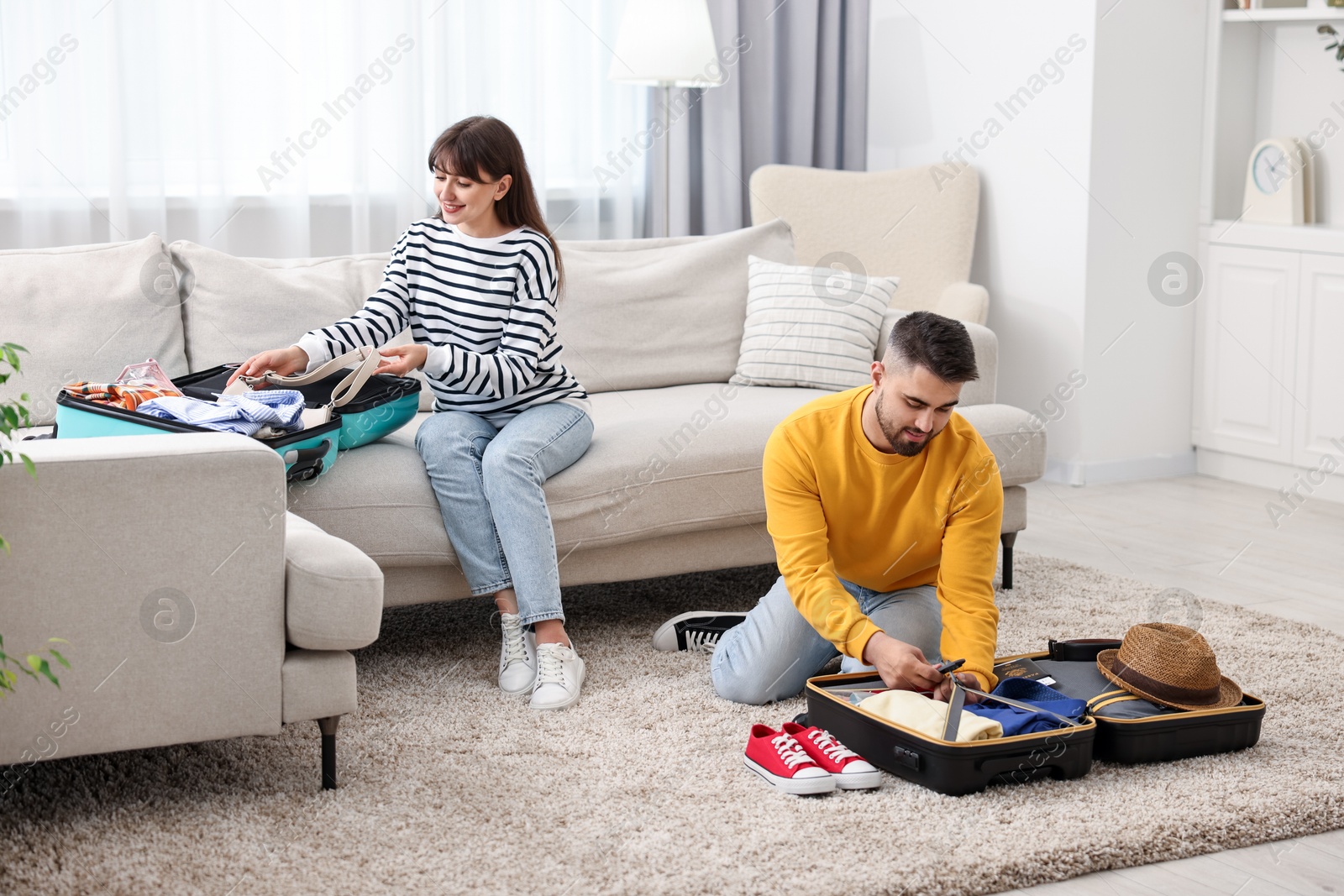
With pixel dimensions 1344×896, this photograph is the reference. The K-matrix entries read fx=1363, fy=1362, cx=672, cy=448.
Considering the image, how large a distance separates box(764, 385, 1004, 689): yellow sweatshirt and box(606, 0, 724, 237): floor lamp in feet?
6.22

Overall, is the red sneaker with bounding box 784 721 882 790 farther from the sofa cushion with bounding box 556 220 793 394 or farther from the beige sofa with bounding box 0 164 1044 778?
the sofa cushion with bounding box 556 220 793 394

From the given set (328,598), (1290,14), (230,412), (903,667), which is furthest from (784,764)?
(1290,14)

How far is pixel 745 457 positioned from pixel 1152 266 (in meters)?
2.00

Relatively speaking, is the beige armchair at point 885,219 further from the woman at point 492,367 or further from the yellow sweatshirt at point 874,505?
the yellow sweatshirt at point 874,505

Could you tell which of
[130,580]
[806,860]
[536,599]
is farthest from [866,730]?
[130,580]

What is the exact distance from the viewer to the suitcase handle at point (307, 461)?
87.1 inches

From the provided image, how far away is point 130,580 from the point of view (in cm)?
178

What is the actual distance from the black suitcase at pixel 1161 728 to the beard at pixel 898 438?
1.55 feet

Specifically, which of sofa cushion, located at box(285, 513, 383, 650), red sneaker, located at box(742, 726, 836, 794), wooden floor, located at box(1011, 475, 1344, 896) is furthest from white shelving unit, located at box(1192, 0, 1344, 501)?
sofa cushion, located at box(285, 513, 383, 650)

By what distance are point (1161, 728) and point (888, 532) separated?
0.50m

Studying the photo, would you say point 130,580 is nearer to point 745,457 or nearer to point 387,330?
point 387,330

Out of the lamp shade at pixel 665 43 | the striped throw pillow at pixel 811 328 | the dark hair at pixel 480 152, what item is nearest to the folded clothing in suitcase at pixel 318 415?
the dark hair at pixel 480 152

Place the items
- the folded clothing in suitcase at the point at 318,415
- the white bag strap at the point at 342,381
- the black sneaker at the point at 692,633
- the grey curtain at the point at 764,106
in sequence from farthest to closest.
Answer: the grey curtain at the point at 764,106 → the black sneaker at the point at 692,633 → the white bag strap at the point at 342,381 → the folded clothing in suitcase at the point at 318,415

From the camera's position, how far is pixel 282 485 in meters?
1.83
